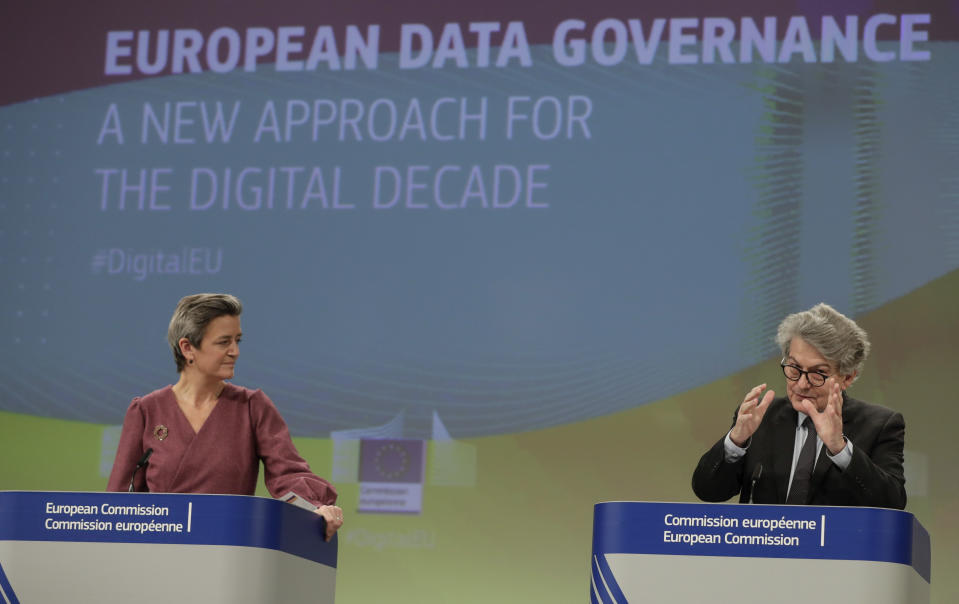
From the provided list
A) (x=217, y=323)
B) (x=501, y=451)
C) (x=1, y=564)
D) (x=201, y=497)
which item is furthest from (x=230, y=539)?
(x=501, y=451)

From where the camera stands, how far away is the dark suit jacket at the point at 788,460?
3.12 m

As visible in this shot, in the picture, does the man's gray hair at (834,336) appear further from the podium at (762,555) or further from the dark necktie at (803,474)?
the podium at (762,555)

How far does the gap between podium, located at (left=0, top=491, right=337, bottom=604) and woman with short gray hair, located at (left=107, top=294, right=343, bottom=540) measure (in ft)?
1.43

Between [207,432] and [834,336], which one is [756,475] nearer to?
[834,336]

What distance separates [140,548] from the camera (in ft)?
9.37

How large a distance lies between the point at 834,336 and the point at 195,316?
1.61 m

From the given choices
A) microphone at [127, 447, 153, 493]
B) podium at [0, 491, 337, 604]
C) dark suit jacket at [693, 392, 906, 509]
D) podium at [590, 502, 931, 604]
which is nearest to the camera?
podium at [590, 502, 931, 604]

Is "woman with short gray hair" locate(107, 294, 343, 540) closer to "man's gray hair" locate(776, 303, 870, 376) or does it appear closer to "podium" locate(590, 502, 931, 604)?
"podium" locate(590, 502, 931, 604)

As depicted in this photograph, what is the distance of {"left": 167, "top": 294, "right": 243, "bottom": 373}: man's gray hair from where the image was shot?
134 inches

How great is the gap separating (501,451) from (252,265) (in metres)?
1.32

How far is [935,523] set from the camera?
4.91 m

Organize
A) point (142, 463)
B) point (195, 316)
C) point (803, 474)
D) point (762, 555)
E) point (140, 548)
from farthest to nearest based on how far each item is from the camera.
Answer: point (195, 316), point (142, 463), point (803, 474), point (140, 548), point (762, 555)

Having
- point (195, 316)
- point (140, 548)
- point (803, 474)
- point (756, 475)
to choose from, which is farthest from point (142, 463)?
point (803, 474)

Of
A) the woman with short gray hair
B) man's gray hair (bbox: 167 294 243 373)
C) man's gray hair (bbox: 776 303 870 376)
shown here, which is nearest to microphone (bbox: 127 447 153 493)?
the woman with short gray hair
